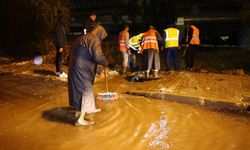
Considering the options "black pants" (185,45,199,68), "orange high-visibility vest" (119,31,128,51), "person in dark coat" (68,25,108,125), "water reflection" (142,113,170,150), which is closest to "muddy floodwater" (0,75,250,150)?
"water reflection" (142,113,170,150)

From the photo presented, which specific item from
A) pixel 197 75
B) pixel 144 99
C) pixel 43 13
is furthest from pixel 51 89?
pixel 43 13

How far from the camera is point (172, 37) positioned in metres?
11.2

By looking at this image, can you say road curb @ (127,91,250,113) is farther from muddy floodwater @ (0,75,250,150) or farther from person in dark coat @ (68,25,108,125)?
person in dark coat @ (68,25,108,125)

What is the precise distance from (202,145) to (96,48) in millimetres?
2536

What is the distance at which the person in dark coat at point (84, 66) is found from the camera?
5.85 m

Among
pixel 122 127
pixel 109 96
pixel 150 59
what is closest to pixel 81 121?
pixel 122 127

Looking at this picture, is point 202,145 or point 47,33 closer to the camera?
point 202,145

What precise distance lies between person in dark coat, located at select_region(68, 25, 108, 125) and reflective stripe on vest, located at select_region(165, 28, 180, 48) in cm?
549

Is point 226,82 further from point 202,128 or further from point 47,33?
point 47,33

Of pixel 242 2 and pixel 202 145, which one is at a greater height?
pixel 242 2

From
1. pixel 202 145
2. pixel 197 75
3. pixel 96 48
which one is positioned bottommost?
pixel 202 145

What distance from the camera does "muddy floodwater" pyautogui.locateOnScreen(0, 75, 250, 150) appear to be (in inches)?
205

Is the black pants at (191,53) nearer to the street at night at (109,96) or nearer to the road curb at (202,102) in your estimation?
the street at night at (109,96)

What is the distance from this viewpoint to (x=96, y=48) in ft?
19.1
